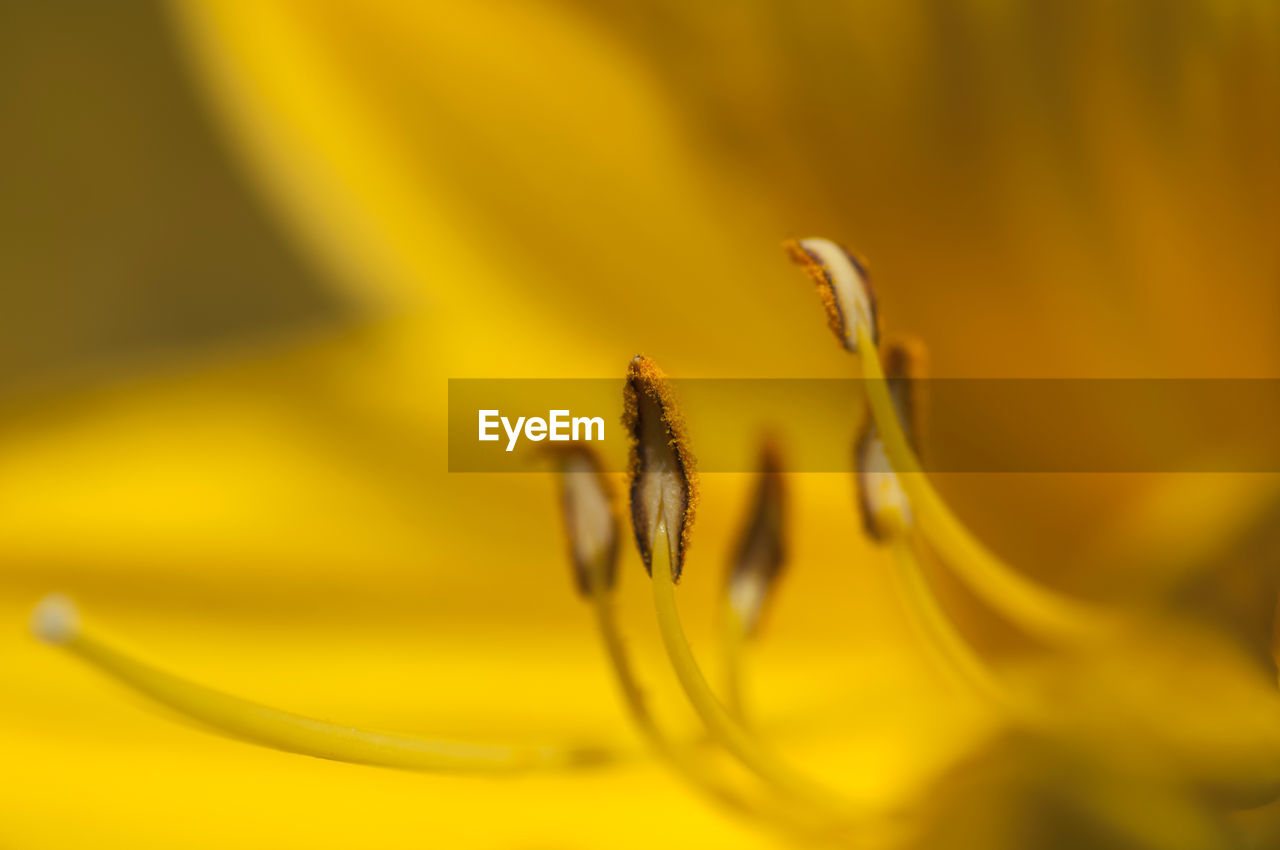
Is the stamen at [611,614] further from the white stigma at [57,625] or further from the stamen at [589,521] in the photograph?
the white stigma at [57,625]

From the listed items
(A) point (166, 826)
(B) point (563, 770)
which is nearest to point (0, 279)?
(A) point (166, 826)

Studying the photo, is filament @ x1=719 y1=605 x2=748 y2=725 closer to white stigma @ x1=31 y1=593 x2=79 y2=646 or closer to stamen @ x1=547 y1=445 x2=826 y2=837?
stamen @ x1=547 y1=445 x2=826 y2=837

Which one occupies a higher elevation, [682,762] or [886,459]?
[886,459]

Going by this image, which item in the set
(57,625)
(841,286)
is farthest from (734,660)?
(57,625)

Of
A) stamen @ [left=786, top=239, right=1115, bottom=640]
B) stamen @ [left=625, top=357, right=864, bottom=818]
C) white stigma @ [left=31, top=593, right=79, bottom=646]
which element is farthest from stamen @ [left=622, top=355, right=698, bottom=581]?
white stigma @ [left=31, top=593, right=79, bottom=646]

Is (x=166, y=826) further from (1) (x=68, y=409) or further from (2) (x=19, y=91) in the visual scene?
(2) (x=19, y=91)

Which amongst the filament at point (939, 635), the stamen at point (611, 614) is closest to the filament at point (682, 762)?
the stamen at point (611, 614)
